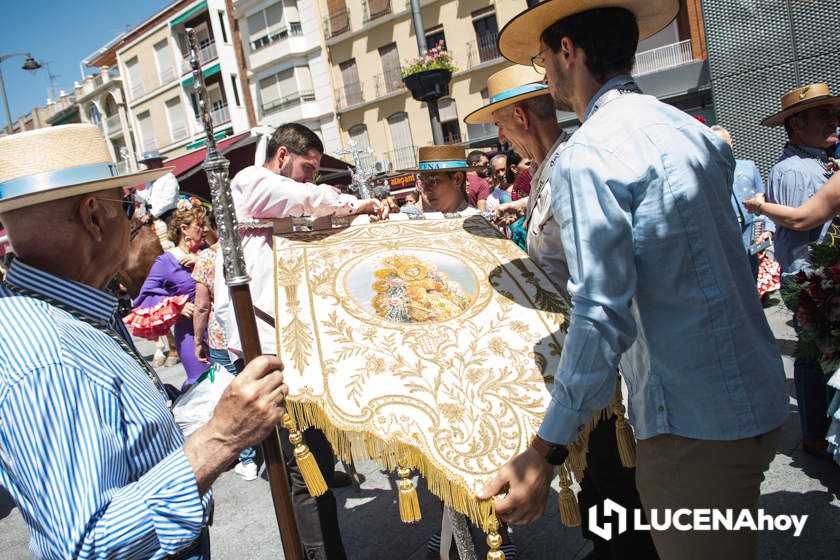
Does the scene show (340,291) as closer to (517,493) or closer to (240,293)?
(240,293)

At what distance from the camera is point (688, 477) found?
1.48 m

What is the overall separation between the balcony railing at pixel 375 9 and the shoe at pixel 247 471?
81.6 ft

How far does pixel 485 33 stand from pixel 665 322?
2410 centimetres

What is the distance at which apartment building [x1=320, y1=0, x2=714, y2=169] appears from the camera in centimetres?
1862

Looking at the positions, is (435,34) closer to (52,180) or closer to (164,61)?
(164,61)

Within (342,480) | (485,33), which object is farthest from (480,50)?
(342,480)

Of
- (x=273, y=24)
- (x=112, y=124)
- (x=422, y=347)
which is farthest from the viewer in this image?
(x=112, y=124)

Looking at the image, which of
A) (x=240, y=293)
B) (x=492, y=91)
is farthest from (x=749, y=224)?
(x=240, y=293)

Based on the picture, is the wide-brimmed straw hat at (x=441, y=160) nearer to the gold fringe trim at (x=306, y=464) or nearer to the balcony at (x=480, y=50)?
the gold fringe trim at (x=306, y=464)

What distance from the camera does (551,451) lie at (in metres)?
1.48

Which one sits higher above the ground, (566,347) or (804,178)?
(804,178)

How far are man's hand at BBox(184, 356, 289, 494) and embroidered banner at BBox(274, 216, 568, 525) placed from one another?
0.94 feet

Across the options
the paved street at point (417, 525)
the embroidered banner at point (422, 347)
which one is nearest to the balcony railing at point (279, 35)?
the paved street at point (417, 525)

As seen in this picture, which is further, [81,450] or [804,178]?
[804,178]
